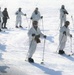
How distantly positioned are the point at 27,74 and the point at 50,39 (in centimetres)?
901

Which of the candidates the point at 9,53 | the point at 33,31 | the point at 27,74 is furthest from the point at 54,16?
the point at 27,74

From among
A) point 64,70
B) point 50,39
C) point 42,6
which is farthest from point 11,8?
point 64,70

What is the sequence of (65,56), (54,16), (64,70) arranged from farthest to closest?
(54,16) < (65,56) < (64,70)

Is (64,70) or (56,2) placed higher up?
(56,2)

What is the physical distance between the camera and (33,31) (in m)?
15.7

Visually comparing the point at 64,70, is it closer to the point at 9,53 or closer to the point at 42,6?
the point at 9,53

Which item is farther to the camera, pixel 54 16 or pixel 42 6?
pixel 42 6

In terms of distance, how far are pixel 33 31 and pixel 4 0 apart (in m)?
32.9

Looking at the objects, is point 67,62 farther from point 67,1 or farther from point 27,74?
point 67,1

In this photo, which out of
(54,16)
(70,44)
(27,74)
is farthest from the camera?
(54,16)

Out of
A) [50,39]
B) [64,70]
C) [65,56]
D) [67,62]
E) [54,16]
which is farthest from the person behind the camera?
[54,16]

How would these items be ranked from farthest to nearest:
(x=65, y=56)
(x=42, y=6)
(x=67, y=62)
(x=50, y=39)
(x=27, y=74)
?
(x=42, y=6) < (x=50, y=39) < (x=65, y=56) < (x=67, y=62) < (x=27, y=74)

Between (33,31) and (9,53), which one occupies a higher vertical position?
(33,31)

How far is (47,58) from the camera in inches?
677
